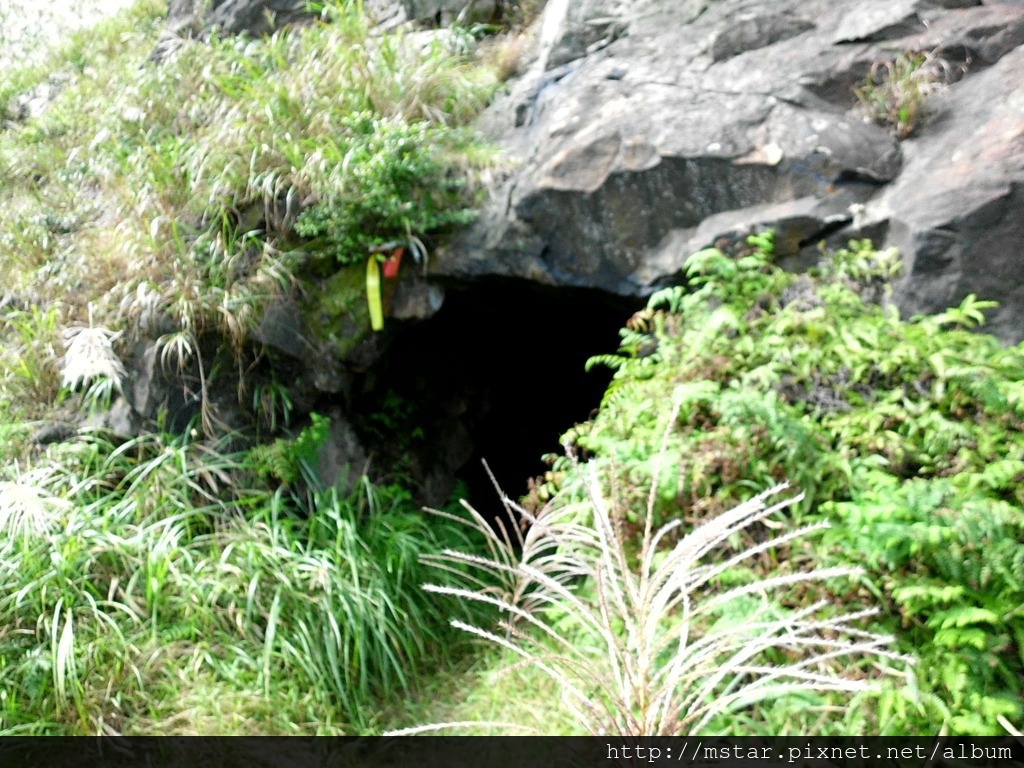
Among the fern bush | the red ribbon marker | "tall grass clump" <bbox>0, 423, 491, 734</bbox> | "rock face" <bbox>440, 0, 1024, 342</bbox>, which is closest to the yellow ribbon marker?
the red ribbon marker

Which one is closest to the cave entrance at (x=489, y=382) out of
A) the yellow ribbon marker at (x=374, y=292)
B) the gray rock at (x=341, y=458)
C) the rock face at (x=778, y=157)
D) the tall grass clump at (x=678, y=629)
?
the gray rock at (x=341, y=458)

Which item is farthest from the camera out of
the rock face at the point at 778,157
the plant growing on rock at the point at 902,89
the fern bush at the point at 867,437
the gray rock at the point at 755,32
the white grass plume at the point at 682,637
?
the gray rock at the point at 755,32

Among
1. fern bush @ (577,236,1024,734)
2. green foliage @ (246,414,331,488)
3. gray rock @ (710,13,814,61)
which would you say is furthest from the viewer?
gray rock @ (710,13,814,61)

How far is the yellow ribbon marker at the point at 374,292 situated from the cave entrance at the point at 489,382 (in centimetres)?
25

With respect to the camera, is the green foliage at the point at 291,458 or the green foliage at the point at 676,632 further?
the green foliage at the point at 291,458

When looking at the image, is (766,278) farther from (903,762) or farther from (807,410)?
(903,762)

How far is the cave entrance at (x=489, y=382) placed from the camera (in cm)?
475

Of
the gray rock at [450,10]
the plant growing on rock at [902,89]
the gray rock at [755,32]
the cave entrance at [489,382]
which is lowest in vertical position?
the cave entrance at [489,382]

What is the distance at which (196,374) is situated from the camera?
437 cm

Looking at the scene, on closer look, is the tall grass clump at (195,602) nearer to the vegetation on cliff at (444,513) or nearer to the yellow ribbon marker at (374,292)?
the vegetation on cliff at (444,513)

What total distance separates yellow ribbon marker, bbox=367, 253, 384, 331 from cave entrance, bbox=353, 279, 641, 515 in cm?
25

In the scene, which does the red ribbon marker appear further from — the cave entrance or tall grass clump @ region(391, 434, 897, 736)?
tall grass clump @ region(391, 434, 897, 736)

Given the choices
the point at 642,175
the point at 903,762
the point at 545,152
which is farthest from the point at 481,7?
the point at 903,762

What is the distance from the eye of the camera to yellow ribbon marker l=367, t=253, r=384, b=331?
13.9 ft
